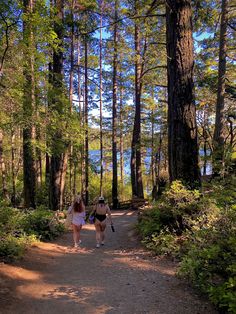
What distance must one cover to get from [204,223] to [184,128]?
2.55 m

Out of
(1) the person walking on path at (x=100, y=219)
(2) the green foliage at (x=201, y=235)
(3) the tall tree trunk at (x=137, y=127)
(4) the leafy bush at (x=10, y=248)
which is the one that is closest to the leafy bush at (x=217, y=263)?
(2) the green foliage at (x=201, y=235)

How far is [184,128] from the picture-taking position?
8.50m

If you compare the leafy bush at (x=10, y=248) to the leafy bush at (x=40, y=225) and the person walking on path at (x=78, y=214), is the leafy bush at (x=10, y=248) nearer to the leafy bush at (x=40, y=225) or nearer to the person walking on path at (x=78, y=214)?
the leafy bush at (x=40, y=225)

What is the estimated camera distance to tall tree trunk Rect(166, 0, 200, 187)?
8500 millimetres

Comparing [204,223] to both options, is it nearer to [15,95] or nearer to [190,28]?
[190,28]

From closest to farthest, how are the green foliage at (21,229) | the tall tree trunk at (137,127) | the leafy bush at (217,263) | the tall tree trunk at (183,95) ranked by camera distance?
the leafy bush at (217,263) < the green foliage at (21,229) < the tall tree trunk at (183,95) < the tall tree trunk at (137,127)

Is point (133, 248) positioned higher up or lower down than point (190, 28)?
lower down

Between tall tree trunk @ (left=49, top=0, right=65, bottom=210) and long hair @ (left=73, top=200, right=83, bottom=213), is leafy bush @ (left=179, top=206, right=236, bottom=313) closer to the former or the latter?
long hair @ (left=73, top=200, right=83, bottom=213)

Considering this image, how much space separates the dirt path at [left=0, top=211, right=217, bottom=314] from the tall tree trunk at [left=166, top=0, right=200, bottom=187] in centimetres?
242

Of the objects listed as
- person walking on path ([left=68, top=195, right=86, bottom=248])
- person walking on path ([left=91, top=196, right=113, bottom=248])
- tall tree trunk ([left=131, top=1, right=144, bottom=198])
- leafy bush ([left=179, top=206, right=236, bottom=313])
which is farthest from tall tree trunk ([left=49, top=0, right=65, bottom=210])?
leafy bush ([left=179, top=206, right=236, bottom=313])

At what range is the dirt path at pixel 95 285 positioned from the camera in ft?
15.8

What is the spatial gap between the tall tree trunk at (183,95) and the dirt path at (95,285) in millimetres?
2423

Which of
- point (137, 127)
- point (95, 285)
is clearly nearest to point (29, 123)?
point (95, 285)

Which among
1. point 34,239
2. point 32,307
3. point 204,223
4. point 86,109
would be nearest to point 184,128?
point 204,223
